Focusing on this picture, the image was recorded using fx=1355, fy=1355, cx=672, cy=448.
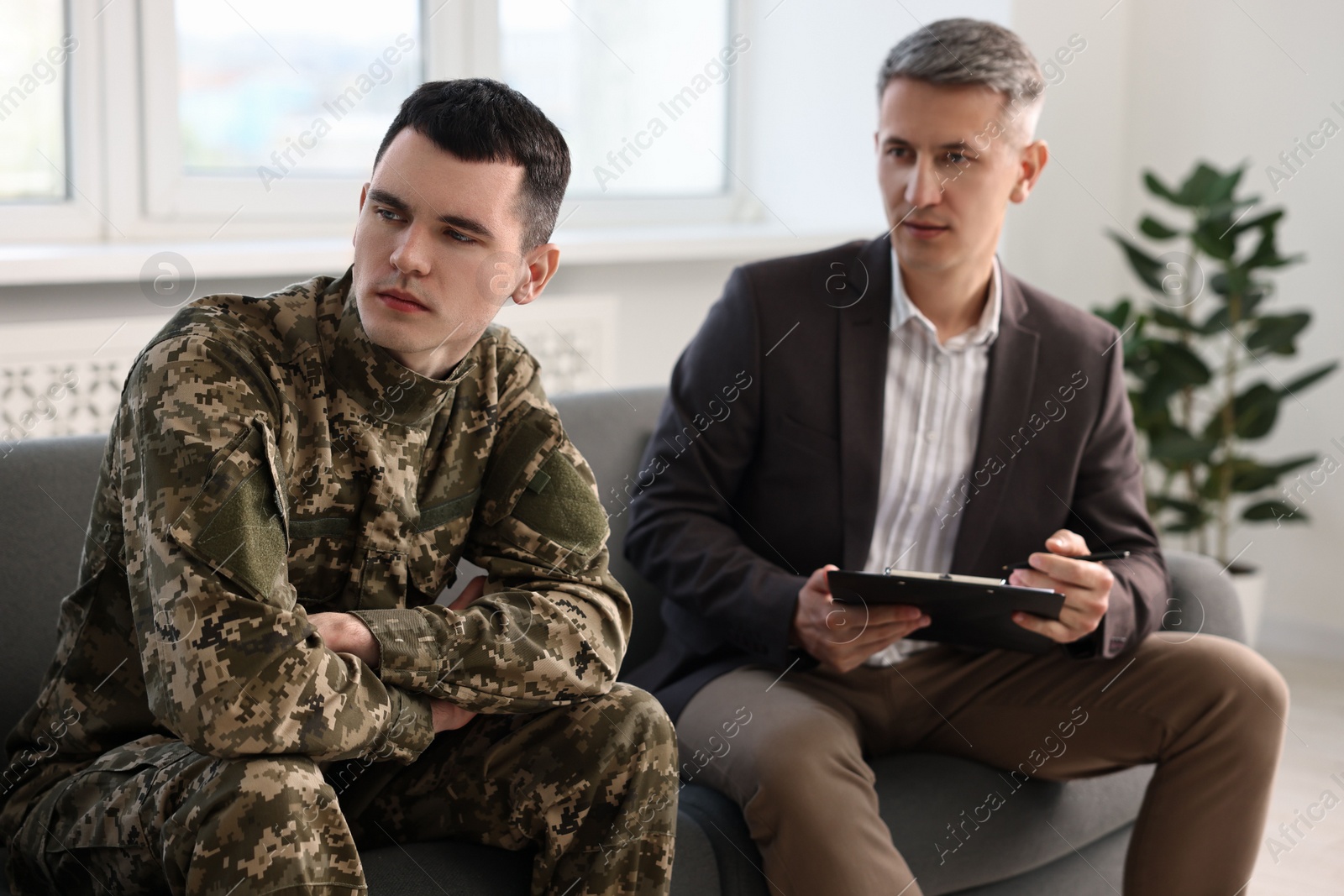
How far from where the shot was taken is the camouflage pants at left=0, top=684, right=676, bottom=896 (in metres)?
1.14

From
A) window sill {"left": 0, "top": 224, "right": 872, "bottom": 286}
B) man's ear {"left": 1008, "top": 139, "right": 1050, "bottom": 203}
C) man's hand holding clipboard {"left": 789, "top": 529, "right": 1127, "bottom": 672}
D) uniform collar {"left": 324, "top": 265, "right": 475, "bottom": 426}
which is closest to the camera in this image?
uniform collar {"left": 324, "top": 265, "right": 475, "bottom": 426}

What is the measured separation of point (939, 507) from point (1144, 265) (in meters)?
1.66

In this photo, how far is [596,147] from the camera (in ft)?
10.9

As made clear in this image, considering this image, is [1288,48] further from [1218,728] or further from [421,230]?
[421,230]

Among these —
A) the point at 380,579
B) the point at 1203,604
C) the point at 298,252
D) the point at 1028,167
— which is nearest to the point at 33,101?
the point at 298,252

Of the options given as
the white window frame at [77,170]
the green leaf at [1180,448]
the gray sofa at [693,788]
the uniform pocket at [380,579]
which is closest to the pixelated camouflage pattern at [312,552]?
the uniform pocket at [380,579]

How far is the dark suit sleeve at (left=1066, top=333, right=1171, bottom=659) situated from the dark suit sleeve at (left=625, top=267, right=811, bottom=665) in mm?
455

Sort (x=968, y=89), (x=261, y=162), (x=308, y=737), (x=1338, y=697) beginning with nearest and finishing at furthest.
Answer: (x=308, y=737) < (x=968, y=89) < (x=261, y=162) < (x=1338, y=697)

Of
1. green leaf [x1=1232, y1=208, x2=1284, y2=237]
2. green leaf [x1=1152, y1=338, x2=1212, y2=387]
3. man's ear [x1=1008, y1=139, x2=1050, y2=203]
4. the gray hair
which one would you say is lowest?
green leaf [x1=1152, y1=338, x2=1212, y2=387]

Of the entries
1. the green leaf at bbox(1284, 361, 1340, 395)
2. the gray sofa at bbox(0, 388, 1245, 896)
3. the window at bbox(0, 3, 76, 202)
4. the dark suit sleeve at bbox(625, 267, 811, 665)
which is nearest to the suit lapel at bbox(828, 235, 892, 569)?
the dark suit sleeve at bbox(625, 267, 811, 665)

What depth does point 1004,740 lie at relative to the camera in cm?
183

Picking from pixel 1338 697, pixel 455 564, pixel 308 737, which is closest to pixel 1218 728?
pixel 455 564

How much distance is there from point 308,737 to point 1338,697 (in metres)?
2.87

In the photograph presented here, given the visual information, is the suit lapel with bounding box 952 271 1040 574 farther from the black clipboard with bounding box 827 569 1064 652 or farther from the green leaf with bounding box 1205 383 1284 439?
the green leaf with bounding box 1205 383 1284 439
